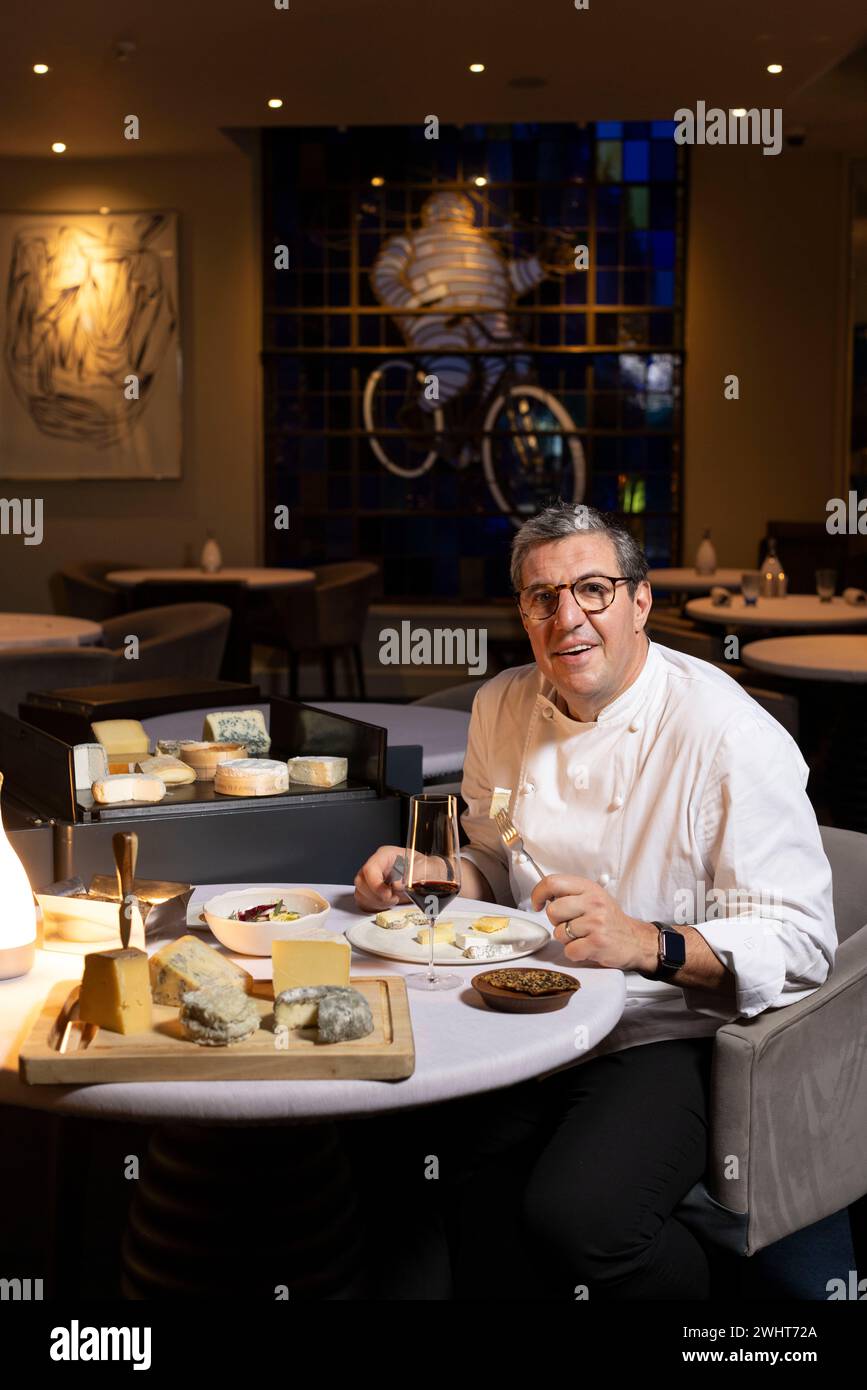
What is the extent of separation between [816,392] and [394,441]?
2.75 metres

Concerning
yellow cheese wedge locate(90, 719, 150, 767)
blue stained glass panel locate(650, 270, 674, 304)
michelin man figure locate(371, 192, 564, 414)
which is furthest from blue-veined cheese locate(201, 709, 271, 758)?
blue stained glass panel locate(650, 270, 674, 304)

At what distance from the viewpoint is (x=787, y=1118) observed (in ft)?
6.41

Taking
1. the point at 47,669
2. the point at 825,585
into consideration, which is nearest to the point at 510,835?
the point at 47,669

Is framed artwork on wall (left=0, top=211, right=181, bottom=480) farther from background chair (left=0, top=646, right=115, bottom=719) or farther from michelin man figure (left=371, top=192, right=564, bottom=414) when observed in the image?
background chair (left=0, top=646, right=115, bottom=719)

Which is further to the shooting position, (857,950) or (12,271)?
(12,271)

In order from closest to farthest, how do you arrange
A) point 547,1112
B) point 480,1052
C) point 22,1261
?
1. point 480,1052
2. point 547,1112
3. point 22,1261

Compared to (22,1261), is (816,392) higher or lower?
higher

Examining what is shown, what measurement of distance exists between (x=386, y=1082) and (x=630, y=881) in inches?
29.0

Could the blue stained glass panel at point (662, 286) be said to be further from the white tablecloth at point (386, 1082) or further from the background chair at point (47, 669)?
the white tablecloth at point (386, 1082)

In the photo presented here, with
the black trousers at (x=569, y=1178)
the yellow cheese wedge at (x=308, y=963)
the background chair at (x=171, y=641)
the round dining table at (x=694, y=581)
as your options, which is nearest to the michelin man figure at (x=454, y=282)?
the round dining table at (x=694, y=581)

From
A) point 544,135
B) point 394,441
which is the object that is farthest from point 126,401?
point 544,135

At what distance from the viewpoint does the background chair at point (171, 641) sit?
17.3 ft
